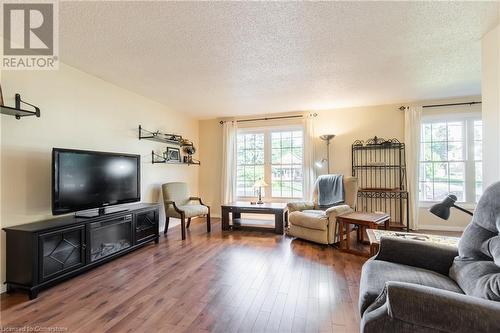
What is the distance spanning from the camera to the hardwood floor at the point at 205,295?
1738 millimetres

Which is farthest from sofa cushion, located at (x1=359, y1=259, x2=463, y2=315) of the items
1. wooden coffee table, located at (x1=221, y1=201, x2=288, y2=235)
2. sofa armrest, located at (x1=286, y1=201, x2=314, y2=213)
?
wooden coffee table, located at (x1=221, y1=201, x2=288, y2=235)

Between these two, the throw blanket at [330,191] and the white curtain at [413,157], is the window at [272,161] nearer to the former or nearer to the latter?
the throw blanket at [330,191]

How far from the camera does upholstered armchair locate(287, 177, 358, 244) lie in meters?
3.42

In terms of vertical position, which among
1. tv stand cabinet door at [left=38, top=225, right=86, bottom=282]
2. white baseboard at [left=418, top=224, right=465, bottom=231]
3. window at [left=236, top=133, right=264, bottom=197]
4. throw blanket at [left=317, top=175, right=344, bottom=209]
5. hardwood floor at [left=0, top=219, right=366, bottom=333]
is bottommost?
hardwood floor at [left=0, top=219, right=366, bottom=333]

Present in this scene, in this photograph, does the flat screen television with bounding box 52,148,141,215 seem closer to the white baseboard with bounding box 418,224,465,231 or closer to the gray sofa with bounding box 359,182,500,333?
the gray sofa with bounding box 359,182,500,333

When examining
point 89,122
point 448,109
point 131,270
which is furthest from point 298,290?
point 448,109

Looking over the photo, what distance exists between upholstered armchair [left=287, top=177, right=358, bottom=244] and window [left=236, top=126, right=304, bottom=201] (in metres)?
1.12

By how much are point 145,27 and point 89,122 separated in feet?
5.60

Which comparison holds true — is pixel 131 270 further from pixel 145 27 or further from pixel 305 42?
pixel 305 42

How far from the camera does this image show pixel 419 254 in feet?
5.51

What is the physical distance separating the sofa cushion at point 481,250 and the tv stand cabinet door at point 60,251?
10.5ft

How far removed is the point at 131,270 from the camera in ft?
8.76

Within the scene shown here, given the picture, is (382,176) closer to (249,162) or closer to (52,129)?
(249,162)

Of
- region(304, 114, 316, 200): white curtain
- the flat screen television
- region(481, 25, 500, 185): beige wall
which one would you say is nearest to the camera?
region(481, 25, 500, 185): beige wall
